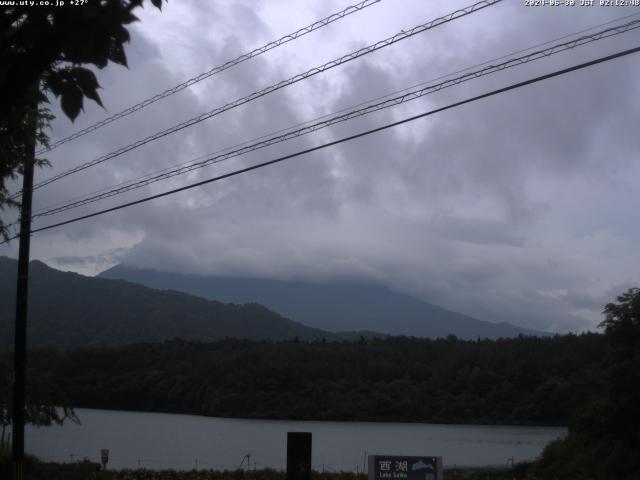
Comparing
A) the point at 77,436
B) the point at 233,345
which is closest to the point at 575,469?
the point at 77,436

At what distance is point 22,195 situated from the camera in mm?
20500

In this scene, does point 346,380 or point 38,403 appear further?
point 346,380

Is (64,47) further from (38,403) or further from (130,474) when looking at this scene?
(38,403)

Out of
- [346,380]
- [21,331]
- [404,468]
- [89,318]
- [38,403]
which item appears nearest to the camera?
[404,468]

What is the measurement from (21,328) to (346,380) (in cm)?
4538

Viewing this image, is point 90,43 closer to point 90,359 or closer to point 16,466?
point 16,466

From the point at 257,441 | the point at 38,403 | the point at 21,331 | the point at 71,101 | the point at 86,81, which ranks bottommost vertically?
the point at 257,441

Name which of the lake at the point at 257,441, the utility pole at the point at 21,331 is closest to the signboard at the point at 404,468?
the utility pole at the point at 21,331

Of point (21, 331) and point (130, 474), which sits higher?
point (21, 331)

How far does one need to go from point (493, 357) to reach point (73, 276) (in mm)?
153890

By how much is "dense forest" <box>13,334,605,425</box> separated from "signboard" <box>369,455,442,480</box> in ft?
123

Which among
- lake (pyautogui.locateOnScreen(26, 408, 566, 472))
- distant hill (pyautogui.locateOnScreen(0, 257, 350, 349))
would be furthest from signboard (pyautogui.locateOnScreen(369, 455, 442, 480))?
distant hill (pyautogui.locateOnScreen(0, 257, 350, 349))

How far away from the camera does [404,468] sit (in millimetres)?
14680

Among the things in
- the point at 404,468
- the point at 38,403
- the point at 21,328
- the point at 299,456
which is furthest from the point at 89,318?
the point at 404,468
